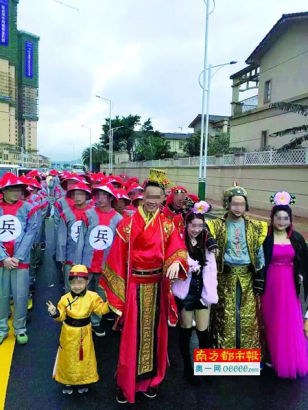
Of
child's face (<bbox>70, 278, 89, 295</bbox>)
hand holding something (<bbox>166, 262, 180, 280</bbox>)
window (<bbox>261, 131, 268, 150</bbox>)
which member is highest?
window (<bbox>261, 131, 268, 150</bbox>)

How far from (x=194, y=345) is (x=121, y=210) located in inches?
91.6

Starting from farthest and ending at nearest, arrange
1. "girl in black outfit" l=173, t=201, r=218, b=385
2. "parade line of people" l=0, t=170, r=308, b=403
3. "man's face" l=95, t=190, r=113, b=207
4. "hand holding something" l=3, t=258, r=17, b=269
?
"man's face" l=95, t=190, r=113, b=207, "hand holding something" l=3, t=258, r=17, b=269, "girl in black outfit" l=173, t=201, r=218, b=385, "parade line of people" l=0, t=170, r=308, b=403

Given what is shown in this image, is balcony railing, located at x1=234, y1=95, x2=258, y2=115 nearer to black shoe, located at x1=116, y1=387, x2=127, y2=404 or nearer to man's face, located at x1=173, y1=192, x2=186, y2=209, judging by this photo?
man's face, located at x1=173, y1=192, x2=186, y2=209

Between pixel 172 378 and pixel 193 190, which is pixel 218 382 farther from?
pixel 193 190

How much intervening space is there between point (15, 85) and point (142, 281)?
189ft

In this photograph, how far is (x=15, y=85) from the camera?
177 feet

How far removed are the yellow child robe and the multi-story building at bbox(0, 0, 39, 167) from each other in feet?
146

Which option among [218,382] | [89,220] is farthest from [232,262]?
[89,220]

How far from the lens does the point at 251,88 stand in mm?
26578

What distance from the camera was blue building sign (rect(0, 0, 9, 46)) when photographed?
44.9m

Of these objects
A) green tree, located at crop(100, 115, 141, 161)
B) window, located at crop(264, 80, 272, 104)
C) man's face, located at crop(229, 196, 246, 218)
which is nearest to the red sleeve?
man's face, located at crop(229, 196, 246, 218)

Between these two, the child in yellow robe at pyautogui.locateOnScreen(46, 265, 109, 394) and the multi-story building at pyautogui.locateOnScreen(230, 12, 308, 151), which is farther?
the multi-story building at pyautogui.locateOnScreen(230, 12, 308, 151)

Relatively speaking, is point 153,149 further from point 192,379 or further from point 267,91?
point 192,379

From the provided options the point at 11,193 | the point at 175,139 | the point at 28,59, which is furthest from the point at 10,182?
the point at 175,139
